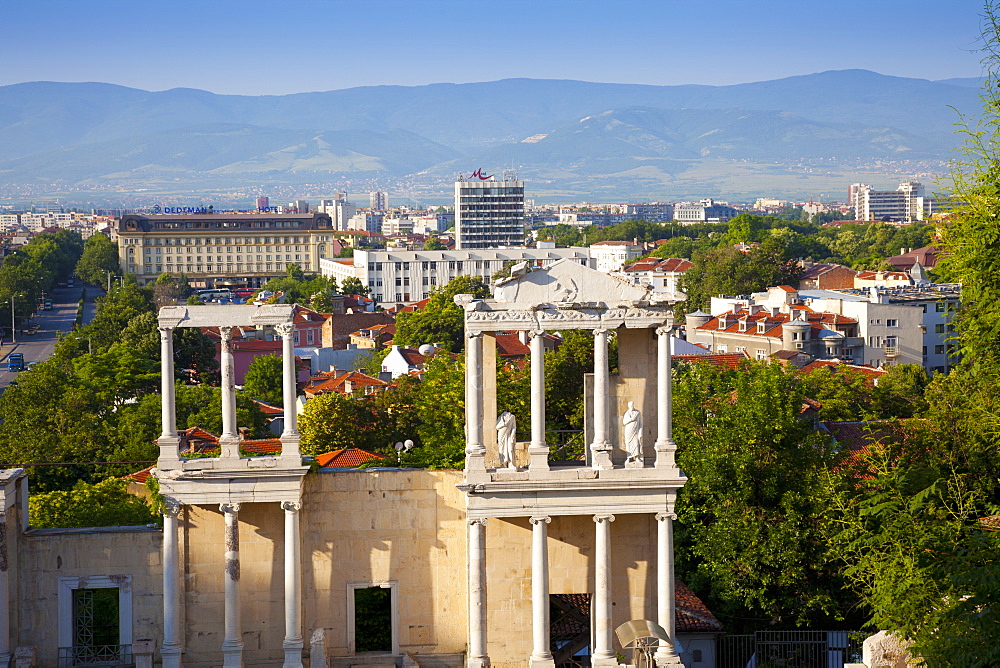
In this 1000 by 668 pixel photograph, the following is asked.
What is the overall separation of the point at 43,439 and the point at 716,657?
119ft

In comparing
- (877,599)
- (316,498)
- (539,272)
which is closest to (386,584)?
(316,498)

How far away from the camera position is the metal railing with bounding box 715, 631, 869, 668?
110 ft

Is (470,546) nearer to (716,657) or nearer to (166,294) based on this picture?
(716,657)

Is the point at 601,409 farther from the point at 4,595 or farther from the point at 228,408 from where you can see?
the point at 4,595

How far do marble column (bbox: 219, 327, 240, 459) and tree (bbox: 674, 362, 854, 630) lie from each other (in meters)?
13.7

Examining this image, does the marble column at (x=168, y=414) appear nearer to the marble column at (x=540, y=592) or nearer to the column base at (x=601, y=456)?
the marble column at (x=540, y=592)

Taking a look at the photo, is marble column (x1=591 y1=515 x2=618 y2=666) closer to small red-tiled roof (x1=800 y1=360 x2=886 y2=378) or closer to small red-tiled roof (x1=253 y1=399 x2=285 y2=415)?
small red-tiled roof (x1=253 y1=399 x2=285 y2=415)

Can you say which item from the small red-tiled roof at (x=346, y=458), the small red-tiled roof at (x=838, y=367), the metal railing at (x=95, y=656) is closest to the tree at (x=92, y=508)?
the small red-tiled roof at (x=346, y=458)

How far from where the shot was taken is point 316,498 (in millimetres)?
29859

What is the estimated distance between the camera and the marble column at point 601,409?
2877 centimetres

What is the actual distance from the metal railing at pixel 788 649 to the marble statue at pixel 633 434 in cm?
732

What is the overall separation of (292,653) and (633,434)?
8.75 meters

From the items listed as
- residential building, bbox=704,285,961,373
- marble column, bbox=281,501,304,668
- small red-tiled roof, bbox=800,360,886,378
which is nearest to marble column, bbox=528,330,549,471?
marble column, bbox=281,501,304,668

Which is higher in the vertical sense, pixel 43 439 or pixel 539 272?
pixel 539 272
